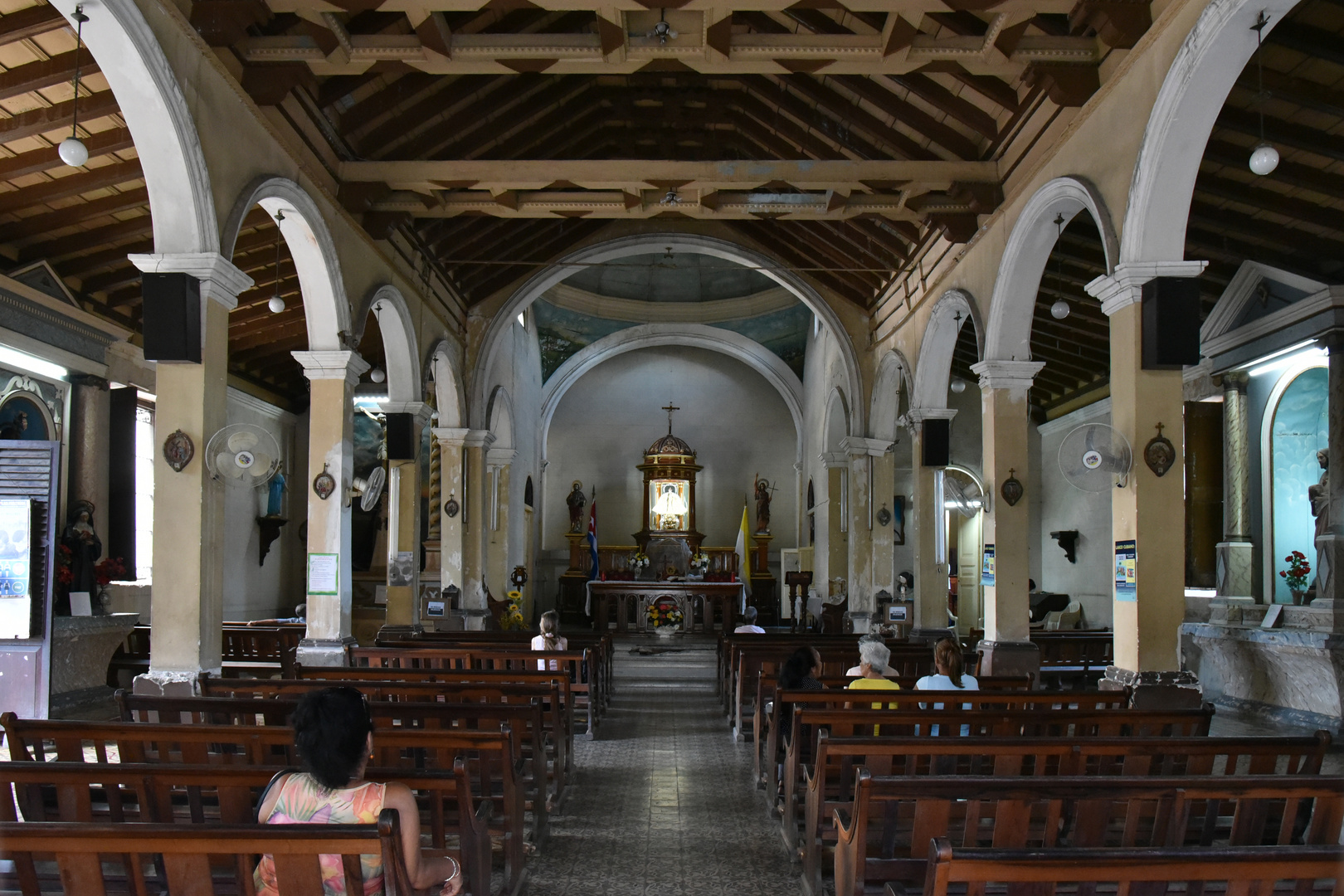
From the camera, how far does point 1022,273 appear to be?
8219 mm

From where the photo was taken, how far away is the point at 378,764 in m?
3.78

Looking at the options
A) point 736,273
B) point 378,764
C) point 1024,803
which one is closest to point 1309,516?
point 1024,803

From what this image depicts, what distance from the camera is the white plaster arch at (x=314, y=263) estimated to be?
755 cm

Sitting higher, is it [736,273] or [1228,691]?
[736,273]

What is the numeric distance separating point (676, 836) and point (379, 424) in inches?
474

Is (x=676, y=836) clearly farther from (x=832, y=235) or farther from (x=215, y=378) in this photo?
(x=832, y=235)

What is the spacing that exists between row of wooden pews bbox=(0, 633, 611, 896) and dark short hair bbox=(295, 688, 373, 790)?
227mm

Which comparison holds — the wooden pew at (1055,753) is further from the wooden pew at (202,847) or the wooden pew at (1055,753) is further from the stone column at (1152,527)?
the stone column at (1152,527)

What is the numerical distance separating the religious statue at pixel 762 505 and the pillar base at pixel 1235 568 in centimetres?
1048

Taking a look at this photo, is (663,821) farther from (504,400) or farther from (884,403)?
(504,400)

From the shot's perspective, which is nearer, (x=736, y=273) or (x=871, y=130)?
(x=871, y=130)

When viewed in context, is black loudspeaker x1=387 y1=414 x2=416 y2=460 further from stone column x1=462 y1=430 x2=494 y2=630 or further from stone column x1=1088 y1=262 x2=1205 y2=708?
stone column x1=1088 y1=262 x2=1205 y2=708

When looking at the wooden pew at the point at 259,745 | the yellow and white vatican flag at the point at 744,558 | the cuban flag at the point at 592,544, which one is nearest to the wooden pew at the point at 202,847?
the wooden pew at the point at 259,745

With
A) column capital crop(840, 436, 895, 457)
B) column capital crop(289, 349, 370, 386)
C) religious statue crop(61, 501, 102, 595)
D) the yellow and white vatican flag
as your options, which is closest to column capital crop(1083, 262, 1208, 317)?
column capital crop(289, 349, 370, 386)
